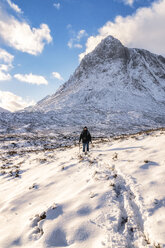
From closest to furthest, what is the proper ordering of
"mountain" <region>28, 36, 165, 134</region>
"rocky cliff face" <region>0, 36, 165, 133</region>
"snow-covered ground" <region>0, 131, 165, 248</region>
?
"snow-covered ground" <region>0, 131, 165, 248</region>, "rocky cliff face" <region>0, 36, 165, 133</region>, "mountain" <region>28, 36, 165, 134</region>

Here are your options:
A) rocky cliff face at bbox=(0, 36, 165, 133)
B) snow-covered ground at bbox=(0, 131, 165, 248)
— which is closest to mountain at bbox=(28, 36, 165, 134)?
rocky cliff face at bbox=(0, 36, 165, 133)

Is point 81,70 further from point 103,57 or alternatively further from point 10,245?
point 10,245

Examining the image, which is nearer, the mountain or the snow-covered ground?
the snow-covered ground

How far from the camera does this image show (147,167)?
6848 mm

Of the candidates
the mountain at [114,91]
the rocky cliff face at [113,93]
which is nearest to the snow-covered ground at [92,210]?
the rocky cliff face at [113,93]

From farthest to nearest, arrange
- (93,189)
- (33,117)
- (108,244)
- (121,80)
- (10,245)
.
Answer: (121,80) < (33,117) < (93,189) < (10,245) < (108,244)

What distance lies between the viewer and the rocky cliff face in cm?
5722

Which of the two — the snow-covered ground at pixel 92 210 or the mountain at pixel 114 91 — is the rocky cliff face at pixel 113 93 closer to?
the mountain at pixel 114 91

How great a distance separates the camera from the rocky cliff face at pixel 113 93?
5722 centimetres

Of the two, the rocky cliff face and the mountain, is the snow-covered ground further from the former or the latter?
the mountain

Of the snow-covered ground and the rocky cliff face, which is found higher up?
the rocky cliff face

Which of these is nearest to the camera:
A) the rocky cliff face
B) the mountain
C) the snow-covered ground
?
the snow-covered ground

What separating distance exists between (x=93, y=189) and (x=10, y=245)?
3.06 meters

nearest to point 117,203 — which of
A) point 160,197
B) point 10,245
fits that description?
point 160,197
